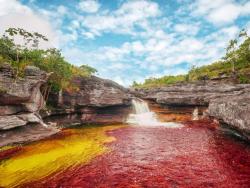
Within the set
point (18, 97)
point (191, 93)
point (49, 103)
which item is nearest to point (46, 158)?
point (18, 97)

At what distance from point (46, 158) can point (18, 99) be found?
11.3 metres

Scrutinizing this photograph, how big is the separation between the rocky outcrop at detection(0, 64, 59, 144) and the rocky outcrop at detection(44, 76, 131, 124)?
25.8ft

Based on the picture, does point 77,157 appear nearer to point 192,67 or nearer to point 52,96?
point 52,96

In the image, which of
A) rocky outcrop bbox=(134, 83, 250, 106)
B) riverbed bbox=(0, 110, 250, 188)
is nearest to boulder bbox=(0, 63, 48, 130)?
riverbed bbox=(0, 110, 250, 188)

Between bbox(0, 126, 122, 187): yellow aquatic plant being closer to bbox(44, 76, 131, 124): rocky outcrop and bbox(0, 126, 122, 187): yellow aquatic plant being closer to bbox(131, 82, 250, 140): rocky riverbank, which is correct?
bbox(44, 76, 131, 124): rocky outcrop

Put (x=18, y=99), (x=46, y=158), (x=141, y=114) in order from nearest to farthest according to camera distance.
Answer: (x=46, y=158)
(x=18, y=99)
(x=141, y=114)

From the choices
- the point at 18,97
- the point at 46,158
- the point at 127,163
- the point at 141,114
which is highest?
the point at 18,97

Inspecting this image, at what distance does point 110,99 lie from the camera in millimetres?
45875

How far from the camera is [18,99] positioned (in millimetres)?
26094

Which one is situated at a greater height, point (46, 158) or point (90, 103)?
point (90, 103)

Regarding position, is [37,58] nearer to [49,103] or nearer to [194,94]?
[49,103]

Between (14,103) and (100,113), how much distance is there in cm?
2384

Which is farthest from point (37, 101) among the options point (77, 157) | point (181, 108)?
point (181, 108)

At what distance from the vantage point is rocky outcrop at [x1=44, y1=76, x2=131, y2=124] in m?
39.8
